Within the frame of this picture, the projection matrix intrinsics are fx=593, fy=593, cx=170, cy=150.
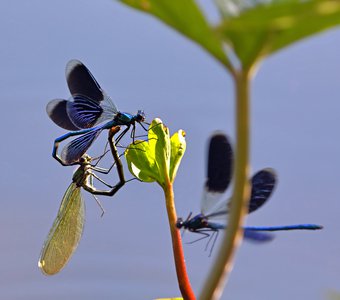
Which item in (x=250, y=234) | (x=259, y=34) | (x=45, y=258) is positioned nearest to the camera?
(x=259, y=34)

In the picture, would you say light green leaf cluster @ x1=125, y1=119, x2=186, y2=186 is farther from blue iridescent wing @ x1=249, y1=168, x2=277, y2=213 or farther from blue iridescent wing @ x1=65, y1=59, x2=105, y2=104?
blue iridescent wing @ x1=65, y1=59, x2=105, y2=104

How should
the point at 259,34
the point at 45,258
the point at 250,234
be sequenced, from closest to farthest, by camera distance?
1. the point at 259,34
2. the point at 250,234
3. the point at 45,258

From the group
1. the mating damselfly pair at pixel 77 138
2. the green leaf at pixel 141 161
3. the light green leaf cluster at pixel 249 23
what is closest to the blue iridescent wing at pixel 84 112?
the mating damselfly pair at pixel 77 138

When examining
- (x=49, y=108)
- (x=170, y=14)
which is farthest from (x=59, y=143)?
(x=170, y=14)

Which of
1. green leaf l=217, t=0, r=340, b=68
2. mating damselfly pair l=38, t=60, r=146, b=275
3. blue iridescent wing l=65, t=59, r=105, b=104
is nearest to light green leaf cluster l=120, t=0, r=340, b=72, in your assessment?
green leaf l=217, t=0, r=340, b=68

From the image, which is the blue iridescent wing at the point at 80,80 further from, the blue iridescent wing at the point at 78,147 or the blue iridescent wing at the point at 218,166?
the blue iridescent wing at the point at 218,166

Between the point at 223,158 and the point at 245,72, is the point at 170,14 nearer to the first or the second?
the point at 245,72
